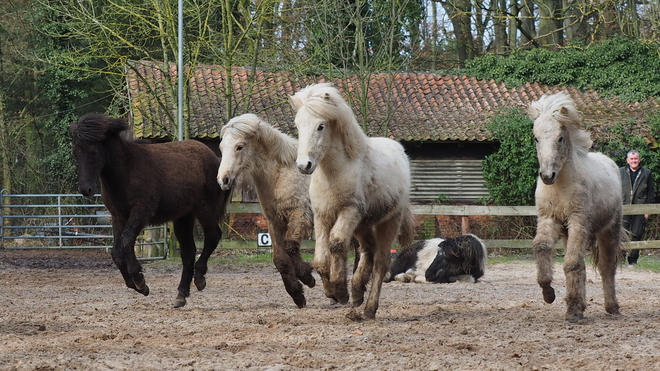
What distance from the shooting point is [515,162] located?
22.8m

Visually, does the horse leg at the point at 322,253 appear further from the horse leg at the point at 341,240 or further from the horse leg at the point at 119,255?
the horse leg at the point at 119,255

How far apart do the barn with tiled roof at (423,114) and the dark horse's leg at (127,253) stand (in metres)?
13.9

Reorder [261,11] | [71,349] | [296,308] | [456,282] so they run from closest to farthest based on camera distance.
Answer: [71,349] < [296,308] < [456,282] < [261,11]

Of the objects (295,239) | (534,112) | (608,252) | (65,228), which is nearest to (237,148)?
(295,239)

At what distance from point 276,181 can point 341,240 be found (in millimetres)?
1754

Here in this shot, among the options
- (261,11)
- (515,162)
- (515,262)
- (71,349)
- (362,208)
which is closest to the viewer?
(71,349)

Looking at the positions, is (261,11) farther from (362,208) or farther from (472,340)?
(472,340)

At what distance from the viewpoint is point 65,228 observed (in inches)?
957

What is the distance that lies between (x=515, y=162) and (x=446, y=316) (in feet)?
50.7

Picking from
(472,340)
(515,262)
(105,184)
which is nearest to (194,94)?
(515,262)

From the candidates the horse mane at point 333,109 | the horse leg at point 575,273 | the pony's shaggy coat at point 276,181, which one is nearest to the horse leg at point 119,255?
the pony's shaggy coat at point 276,181

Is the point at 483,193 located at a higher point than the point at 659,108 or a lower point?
lower

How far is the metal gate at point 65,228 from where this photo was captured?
17.8 m

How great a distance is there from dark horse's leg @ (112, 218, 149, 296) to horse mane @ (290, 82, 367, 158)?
2308 mm
